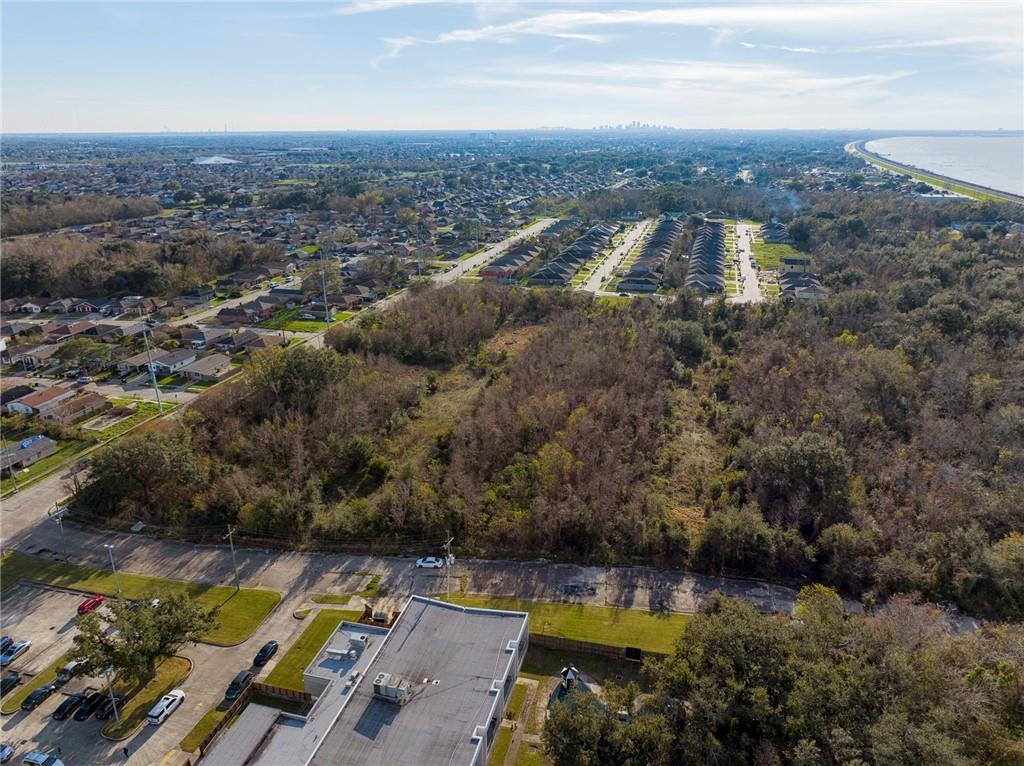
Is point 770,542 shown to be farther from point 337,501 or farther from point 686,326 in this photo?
point 686,326

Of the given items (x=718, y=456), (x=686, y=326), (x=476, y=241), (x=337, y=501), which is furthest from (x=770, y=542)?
(x=476, y=241)

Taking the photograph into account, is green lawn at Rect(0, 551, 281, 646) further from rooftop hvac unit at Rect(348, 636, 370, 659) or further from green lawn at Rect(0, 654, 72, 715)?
rooftop hvac unit at Rect(348, 636, 370, 659)

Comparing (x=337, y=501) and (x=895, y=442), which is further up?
(x=895, y=442)

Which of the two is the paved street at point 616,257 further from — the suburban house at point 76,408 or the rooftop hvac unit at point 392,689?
the rooftop hvac unit at point 392,689

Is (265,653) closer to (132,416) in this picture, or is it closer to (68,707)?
(68,707)

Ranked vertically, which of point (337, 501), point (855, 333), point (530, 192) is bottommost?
point (337, 501)

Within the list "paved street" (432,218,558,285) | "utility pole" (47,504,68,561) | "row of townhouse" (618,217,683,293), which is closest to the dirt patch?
"utility pole" (47,504,68,561)

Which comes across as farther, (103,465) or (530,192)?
(530,192)
